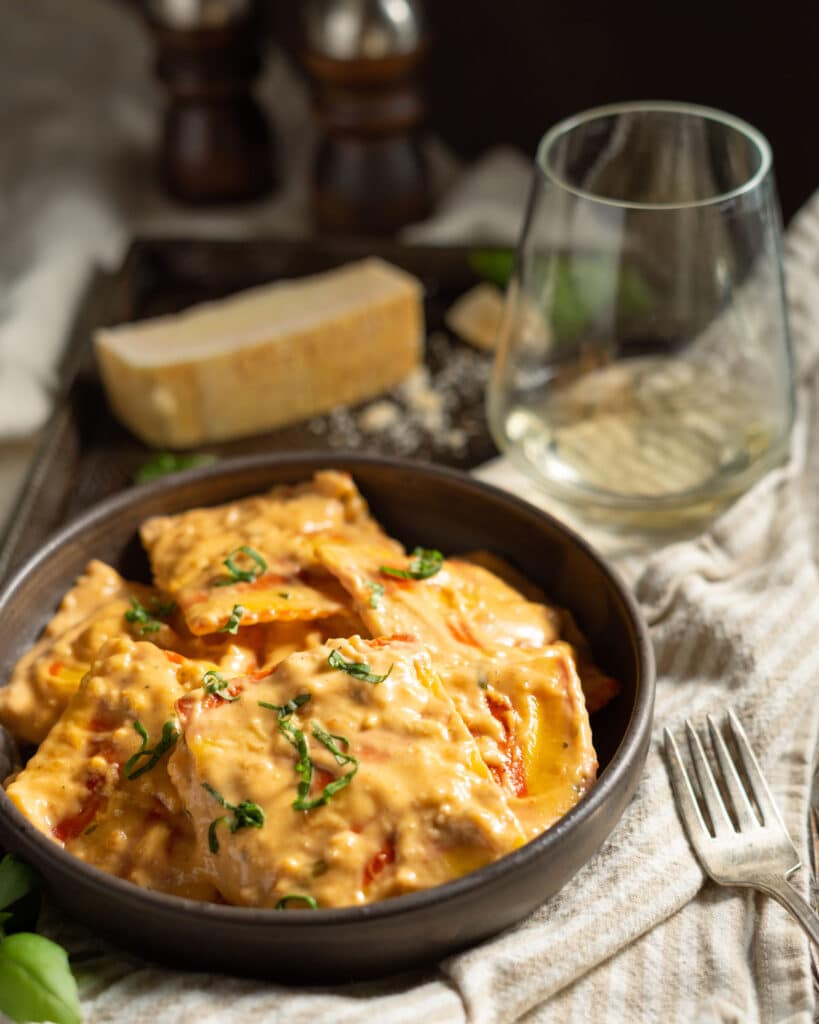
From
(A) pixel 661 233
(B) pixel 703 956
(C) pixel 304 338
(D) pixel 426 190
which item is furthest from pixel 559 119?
(B) pixel 703 956

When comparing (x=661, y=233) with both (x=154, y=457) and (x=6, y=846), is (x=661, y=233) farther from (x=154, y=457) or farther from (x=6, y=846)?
(x=6, y=846)

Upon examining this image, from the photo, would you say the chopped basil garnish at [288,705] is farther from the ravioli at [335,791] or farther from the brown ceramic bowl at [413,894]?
the brown ceramic bowl at [413,894]

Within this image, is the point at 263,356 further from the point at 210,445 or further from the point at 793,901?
the point at 793,901

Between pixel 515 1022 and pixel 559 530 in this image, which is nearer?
pixel 515 1022

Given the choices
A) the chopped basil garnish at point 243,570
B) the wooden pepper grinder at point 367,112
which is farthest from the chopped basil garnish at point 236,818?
the wooden pepper grinder at point 367,112

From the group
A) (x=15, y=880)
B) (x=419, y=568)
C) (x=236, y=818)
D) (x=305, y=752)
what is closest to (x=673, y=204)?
(x=419, y=568)

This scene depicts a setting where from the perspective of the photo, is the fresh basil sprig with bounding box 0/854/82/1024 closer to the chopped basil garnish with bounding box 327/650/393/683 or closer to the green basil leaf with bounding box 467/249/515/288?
the chopped basil garnish with bounding box 327/650/393/683

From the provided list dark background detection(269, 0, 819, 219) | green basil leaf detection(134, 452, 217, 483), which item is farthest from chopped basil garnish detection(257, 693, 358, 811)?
dark background detection(269, 0, 819, 219)
